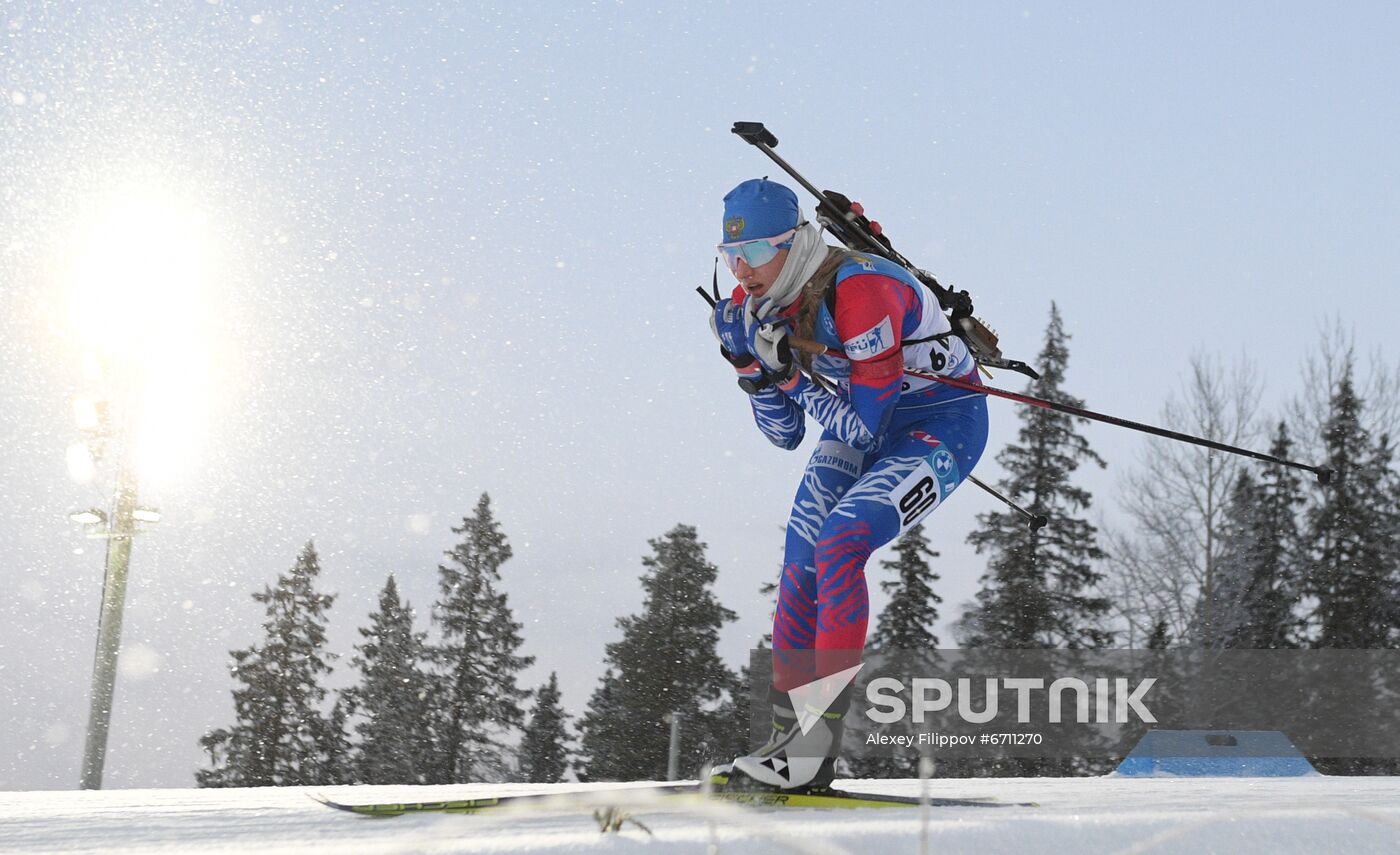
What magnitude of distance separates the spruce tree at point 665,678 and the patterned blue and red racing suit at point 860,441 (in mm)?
24512

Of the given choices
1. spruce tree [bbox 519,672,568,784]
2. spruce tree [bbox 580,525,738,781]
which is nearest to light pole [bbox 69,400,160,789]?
spruce tree [bbox 580,525,738,781]

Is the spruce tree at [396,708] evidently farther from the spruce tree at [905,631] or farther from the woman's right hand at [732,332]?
the woman's right hand at [732,332]

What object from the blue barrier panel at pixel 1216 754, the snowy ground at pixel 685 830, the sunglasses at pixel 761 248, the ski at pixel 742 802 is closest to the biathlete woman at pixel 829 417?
the sunglasses at pixel 761 248

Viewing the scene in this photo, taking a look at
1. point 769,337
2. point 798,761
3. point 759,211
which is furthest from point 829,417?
point 798,761

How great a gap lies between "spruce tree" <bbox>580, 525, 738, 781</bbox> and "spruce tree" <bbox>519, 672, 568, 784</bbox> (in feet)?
13.0

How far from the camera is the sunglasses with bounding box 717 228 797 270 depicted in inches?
163

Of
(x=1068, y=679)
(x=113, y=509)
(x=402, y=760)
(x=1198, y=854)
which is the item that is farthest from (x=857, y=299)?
(x=402, y=760)

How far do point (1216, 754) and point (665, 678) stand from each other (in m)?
13.9

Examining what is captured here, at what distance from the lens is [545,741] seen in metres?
36.6

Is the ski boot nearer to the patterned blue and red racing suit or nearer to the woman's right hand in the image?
the patterned blue and red racing suit

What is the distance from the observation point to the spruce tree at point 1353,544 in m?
31.0

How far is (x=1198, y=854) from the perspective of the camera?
2160 millimetres

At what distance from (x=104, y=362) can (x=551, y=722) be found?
24.7 m

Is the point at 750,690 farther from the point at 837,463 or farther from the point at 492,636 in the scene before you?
the point at 837,463
